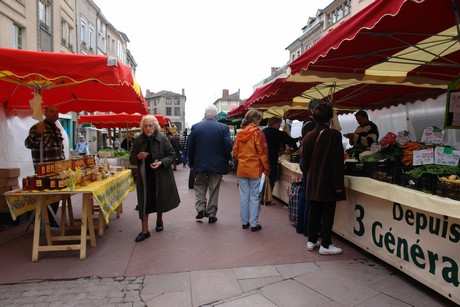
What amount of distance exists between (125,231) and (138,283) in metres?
2.05

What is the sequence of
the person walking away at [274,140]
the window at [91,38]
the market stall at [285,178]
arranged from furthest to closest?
the window at [91,38] < the person walking away at [274,140] < the market stall at [285,178]

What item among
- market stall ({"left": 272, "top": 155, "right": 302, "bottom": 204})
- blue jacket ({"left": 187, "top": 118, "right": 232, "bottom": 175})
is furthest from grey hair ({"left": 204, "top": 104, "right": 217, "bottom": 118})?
market stall ({"left": 272, "top": 155, "right": 302, "bottom": 204})

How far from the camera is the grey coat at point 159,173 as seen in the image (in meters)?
4.84

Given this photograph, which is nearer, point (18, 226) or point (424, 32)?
point (424, 32)

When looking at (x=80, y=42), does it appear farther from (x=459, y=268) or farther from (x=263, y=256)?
(x=459, y=268)

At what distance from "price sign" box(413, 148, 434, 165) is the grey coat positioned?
10.1 feet

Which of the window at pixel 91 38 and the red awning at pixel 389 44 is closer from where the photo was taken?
the red awning at pixel 389 44

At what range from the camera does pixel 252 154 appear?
5172 mm

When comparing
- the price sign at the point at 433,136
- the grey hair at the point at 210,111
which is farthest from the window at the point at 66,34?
the price sign at the point at 433,136

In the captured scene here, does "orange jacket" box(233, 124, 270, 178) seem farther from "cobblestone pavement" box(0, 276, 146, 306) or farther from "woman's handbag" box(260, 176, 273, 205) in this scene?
"cobblestone pavement" box(0, 276, 146, 306)

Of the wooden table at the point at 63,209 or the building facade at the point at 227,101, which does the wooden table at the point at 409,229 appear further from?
the building facade at the point at 227,101

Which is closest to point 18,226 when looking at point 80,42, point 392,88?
point 392,88

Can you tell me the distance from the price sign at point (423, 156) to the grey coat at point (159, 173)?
3.07m

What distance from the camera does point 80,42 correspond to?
26.2m
